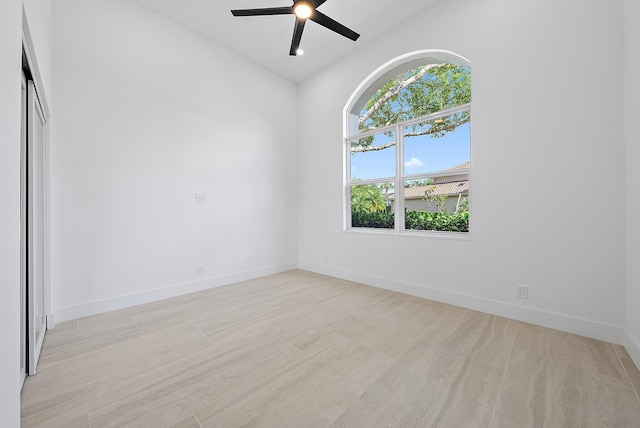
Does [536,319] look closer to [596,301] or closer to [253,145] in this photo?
[596,301]

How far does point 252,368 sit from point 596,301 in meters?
2.73

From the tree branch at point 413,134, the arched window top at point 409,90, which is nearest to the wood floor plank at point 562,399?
the tree branch at point 413,134

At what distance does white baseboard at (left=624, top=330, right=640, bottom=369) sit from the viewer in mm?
1712

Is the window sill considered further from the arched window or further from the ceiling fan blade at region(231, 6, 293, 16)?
the ceiling fan blade at region(231, 6, 293, 16)

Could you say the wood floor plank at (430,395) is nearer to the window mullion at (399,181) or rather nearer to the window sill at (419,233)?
the window sill at (419,233)

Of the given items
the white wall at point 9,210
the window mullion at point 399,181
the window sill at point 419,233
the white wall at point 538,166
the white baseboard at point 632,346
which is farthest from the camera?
the window mullion at point 399,181

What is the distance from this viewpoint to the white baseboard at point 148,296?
250 centimetres

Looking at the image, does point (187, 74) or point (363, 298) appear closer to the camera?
point (363, 298)

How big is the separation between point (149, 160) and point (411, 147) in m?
3.23

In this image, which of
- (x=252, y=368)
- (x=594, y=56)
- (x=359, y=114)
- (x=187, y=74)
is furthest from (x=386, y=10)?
(x=252, y=368)

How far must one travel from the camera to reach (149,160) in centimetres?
299

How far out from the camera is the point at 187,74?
131 inches

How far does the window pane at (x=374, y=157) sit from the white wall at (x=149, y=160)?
1.41m

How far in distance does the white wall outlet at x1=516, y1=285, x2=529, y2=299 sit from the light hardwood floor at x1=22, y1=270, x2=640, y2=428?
0.82 ft
